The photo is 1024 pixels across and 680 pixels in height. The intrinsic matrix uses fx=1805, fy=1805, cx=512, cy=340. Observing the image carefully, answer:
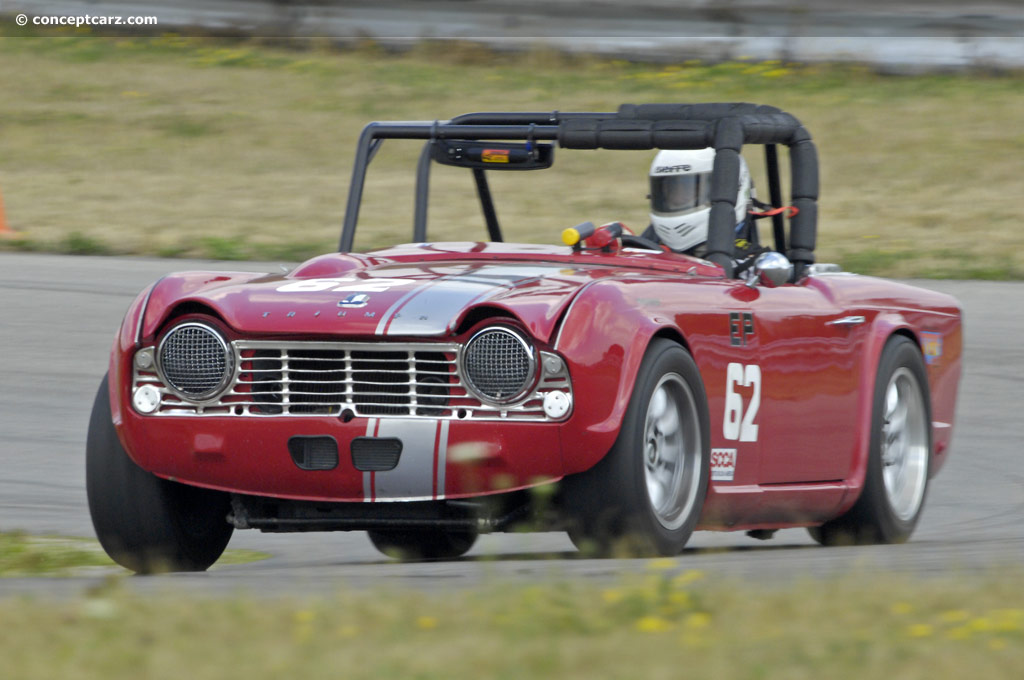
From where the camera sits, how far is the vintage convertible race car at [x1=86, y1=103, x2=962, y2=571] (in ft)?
16.5

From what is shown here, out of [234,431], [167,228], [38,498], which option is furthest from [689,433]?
[167,228]

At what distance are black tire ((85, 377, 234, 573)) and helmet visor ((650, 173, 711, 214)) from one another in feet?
7.81

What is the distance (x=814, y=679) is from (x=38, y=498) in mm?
4915

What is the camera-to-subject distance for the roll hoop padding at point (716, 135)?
627 cm

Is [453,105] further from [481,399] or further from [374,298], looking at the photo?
[481,399]

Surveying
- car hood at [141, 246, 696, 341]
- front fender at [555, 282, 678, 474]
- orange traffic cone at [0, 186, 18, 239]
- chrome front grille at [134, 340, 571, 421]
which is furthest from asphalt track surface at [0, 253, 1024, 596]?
orange traffic cone at [0, 186, 18, 239]

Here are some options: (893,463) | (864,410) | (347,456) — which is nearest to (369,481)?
(347,456)

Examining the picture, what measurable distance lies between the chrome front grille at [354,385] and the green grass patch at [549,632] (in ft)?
3.56

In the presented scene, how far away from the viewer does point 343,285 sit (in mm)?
5457

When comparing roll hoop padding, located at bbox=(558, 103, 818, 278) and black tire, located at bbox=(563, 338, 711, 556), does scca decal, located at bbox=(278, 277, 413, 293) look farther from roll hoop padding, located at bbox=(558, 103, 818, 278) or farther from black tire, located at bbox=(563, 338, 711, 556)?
roll hoop padding, located at bbox=(558, 103, 818, 278)

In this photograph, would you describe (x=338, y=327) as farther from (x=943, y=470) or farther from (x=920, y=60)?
(x=920, y=60)

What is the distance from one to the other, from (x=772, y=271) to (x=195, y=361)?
208cm

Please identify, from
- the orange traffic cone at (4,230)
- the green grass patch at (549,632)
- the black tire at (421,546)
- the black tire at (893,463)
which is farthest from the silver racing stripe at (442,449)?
Result: the orange traffic cone at (4,230)

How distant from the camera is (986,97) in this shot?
61.0 feet
